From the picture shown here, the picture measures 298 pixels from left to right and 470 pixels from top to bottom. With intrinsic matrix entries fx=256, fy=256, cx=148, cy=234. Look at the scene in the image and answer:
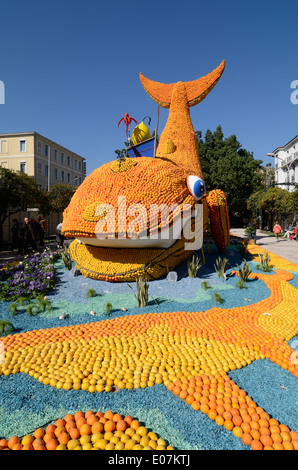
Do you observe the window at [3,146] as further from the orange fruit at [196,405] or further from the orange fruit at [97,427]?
the orange fruit at [196,405]

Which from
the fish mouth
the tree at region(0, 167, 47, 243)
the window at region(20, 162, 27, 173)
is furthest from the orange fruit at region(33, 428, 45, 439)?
the window at region(20, 162, 27, 173)

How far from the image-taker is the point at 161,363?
8.98ft

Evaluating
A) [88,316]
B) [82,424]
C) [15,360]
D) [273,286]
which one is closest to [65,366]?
[15,360]

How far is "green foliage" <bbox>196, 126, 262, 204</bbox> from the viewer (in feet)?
72.3

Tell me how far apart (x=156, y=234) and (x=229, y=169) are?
63.6 ft

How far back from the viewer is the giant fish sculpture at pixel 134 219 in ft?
15.9

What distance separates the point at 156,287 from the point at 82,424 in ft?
11.7

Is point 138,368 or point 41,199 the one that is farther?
point 41,199

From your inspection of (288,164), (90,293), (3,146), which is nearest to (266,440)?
(90,293)

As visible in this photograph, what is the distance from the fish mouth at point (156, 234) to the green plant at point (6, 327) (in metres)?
2.00

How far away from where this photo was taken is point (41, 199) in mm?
15844

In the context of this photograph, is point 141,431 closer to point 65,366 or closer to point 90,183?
point 65,366
